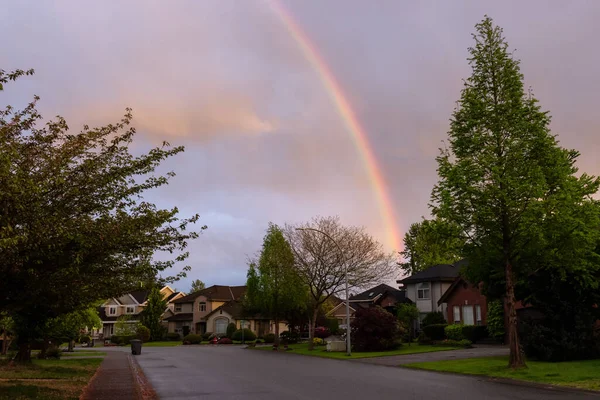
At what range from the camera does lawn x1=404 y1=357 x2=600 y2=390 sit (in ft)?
57.5

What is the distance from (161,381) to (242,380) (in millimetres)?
3216

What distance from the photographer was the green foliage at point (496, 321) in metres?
38.3

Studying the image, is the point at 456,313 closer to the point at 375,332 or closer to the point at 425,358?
the point at 375,332

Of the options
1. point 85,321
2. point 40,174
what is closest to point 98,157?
point 40,174

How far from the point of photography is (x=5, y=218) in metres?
9.89

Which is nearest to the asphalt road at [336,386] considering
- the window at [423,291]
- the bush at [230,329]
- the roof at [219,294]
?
the window at [423,291]

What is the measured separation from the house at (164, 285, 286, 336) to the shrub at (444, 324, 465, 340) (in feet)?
131

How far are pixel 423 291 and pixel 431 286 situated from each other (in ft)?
4.37

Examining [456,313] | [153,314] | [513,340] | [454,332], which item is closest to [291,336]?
[456,313]

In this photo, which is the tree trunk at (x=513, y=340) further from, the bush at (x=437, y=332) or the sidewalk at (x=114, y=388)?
the bush at (x=437, y=332)

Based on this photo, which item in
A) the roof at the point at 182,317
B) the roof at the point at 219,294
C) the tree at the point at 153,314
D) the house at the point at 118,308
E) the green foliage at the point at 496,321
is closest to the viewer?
the green foliage at the point at 496,321

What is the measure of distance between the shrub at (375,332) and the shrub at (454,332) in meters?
5.61

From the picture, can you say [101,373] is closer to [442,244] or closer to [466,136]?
[442,244]

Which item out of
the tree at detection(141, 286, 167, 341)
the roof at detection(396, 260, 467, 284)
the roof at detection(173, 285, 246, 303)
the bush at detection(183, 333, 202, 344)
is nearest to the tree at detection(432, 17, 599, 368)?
the roof at detection(396, 260, 467, 284)
